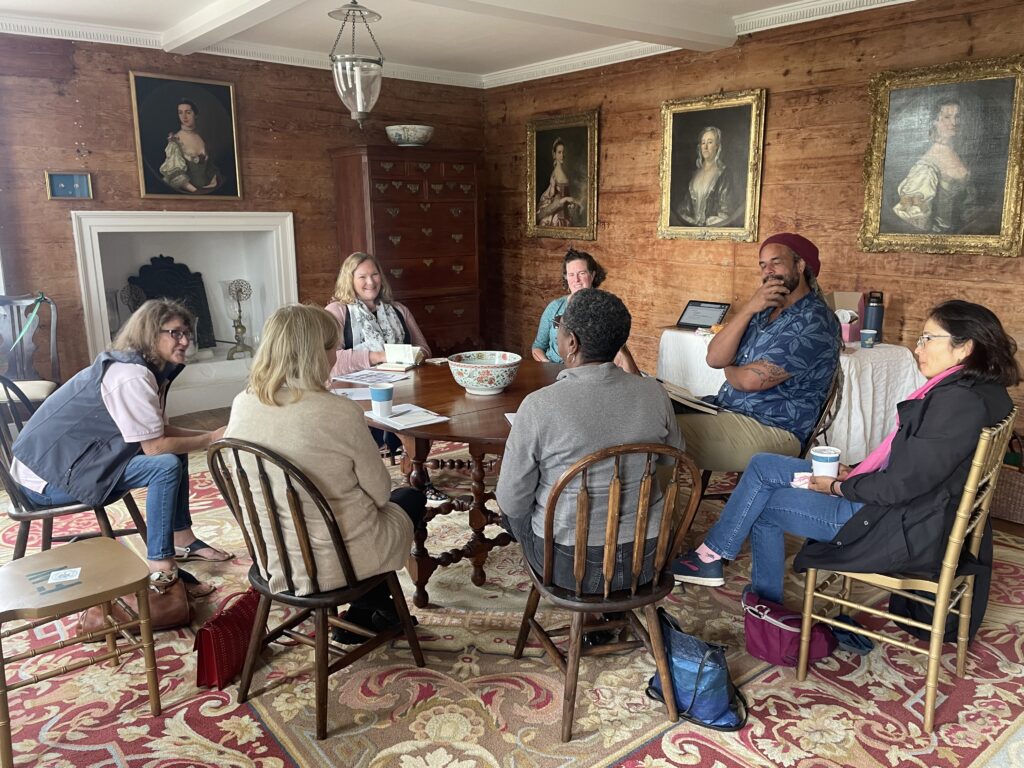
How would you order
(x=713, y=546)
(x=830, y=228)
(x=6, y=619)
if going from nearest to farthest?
(x=6, y=619), (x=713, y=546), (x=830, y=228)

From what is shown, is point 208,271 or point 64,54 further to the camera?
point 208,271

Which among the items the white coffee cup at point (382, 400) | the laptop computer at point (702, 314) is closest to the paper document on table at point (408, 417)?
the white coffee cup at point (382, 400)

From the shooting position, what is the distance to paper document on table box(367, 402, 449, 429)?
2395 mm

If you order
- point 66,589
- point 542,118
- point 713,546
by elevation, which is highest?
point 542,118

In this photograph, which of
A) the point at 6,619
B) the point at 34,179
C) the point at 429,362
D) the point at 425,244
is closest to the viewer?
the point at 6,619

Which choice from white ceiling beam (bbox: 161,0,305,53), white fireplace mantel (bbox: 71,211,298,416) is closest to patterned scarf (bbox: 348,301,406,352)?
white ceiling beam (bbox: 161,0,305,53)

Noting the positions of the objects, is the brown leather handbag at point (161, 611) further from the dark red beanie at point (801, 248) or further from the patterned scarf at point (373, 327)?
the dark red beanie at point (801, 248)

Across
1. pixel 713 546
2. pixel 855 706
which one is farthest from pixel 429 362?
pixel 855 706

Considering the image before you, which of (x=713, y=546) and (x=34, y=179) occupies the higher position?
(x=34, y=179)

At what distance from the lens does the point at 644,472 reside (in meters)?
1.83

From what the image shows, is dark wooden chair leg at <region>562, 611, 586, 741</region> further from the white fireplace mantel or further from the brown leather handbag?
the white fireplace mantel

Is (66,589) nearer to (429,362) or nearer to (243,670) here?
(243,670)

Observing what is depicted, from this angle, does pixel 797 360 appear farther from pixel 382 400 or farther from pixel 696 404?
pixel 382 400

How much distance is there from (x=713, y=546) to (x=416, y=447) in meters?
1.03
